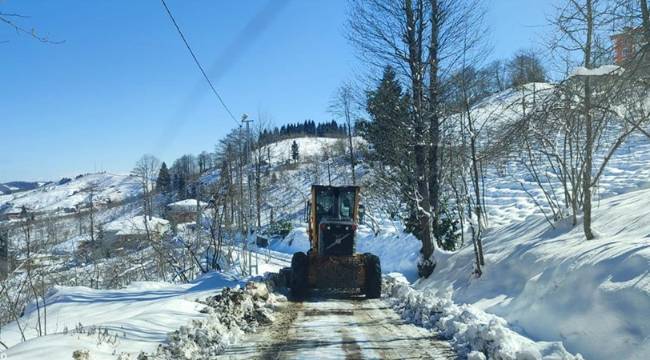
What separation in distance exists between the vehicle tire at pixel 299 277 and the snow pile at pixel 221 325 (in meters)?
1.42

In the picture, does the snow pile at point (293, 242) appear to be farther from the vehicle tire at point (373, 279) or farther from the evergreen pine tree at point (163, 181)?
the evergreen pine tree at point (163, 181)

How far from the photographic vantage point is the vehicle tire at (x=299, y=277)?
50.2 ft

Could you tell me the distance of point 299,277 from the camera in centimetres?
1530

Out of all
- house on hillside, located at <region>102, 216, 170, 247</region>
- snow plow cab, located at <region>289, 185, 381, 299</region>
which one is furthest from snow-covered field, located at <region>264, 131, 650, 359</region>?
house on hillside, located at <region>102, 216, 170, 247</region>

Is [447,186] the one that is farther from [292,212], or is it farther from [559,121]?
[292,212]

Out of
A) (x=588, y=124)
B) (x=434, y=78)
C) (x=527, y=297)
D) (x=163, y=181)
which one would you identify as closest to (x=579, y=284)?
(x=527, y=297)

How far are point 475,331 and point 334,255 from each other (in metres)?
8.48

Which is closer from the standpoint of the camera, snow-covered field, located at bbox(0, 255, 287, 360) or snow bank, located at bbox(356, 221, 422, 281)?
snow-covered field, located at bbox(0, 255, 287, 360)

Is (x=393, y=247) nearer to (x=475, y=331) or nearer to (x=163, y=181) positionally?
(x=475, y=331)

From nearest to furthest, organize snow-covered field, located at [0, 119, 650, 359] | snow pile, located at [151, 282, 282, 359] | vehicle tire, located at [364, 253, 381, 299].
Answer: snow-covered field, located at [0, 119, 650, 359] < snow pile, located at [151, 282, 282, 359] < vehicle tire, located at [364, 253, 381, 299]

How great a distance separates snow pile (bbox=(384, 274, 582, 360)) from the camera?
21.6ft

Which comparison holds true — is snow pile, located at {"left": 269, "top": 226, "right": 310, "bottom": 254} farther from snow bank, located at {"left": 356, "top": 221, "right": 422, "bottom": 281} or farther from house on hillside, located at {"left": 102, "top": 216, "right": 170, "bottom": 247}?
house on hillside, located at {"left": 102, "top": 216, "right": 170, "bottom": 247}

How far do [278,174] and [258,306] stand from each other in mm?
90820

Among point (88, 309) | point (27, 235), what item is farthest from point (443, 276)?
point (27, 235)
